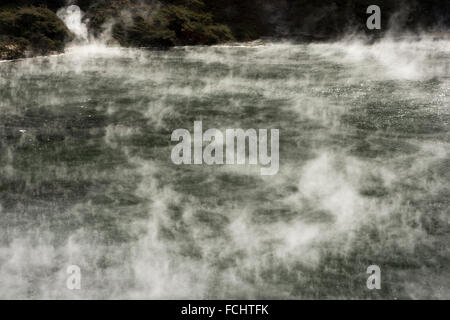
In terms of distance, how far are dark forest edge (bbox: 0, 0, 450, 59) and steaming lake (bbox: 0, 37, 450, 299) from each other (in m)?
2.87

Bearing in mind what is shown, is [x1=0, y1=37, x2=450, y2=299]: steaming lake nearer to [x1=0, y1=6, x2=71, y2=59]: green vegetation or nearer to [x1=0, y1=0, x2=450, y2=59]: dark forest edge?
[x1=0, y1=6, x2=71, y2=59]: green vegetation

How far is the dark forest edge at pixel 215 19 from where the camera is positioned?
1934 centimetres

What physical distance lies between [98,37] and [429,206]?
14.5 m

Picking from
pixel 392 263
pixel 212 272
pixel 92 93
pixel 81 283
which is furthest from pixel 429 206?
pixel 92 93

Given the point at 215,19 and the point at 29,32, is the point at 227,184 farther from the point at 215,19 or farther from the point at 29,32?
the point at 215,19

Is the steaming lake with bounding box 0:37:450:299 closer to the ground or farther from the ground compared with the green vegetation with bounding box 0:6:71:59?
closer to the ground

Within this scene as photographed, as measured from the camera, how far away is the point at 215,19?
20875 mm

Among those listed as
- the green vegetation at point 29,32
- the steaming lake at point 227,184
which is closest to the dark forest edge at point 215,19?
the green vegetation at point 29,32

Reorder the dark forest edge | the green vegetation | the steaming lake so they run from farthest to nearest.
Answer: the dark forest edge
the green vegetation
the steaming lake

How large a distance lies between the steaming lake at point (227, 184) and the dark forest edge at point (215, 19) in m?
2.87

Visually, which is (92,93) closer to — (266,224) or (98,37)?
(98,37)

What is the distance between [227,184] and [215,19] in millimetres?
12254

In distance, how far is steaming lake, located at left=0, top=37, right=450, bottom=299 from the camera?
7.85 meters

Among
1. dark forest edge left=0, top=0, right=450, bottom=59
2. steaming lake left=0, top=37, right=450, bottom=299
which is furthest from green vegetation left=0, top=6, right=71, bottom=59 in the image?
steaming lake left=0, top=37, right=450, bottom=299
